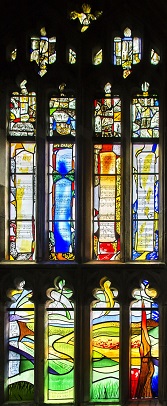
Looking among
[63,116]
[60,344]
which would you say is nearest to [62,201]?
[63,116]

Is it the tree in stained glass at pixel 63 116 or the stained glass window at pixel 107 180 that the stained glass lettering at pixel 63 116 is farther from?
the stained glass window at pixel 107 180

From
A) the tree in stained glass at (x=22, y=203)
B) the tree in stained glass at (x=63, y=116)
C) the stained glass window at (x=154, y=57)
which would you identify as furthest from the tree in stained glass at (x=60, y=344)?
the stained glass window at (x=154, y=57)

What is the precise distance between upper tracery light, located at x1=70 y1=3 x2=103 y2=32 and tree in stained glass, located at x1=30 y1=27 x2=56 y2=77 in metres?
0.35

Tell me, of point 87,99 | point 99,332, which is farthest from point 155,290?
point 87,99

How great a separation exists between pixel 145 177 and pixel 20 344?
2.27 meters

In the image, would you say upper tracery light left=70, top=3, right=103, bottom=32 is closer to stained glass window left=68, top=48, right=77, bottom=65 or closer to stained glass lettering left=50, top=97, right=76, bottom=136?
stained glass window left=68, top=48, right=77, bottom=65

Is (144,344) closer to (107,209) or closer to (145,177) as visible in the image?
(107,209)

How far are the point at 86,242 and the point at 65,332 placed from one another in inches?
39.3

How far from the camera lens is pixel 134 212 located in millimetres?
6930

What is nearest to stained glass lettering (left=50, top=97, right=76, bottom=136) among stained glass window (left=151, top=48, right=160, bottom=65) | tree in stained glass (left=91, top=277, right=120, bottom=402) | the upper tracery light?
the upper tracery light

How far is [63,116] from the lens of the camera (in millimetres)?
7027

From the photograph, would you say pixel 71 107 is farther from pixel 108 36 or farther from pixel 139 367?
pixel 139 367

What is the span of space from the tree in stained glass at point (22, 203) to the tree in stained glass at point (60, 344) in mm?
530

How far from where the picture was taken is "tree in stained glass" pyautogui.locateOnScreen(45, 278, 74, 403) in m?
6.78
